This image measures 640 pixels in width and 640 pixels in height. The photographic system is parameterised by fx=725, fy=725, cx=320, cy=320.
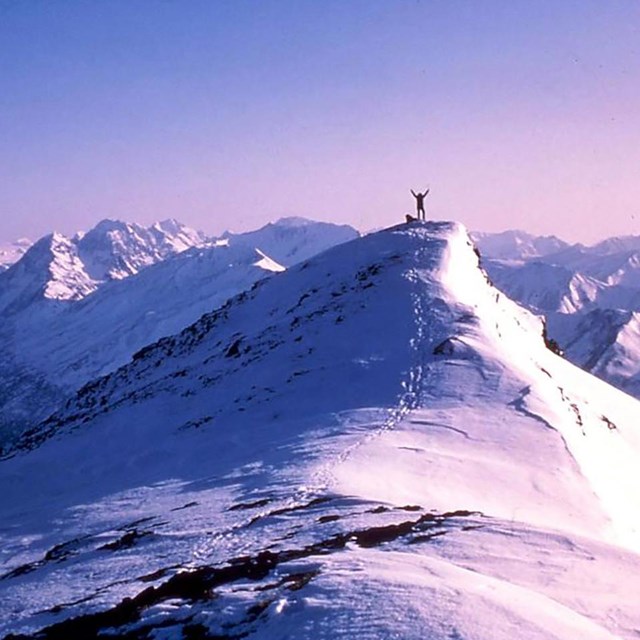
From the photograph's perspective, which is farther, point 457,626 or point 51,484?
point 51,484

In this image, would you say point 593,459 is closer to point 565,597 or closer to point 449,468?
point 449,468

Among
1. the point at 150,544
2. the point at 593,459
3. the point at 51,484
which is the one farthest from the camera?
the point at 51,484

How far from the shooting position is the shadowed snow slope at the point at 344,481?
1339 cm

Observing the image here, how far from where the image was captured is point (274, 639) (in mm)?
11664

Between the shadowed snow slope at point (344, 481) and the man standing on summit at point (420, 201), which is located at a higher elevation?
the man standing on summit at point (420, 201)

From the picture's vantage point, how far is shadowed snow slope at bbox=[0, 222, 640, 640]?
13391 millimetres

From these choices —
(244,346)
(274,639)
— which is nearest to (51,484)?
(244,346)

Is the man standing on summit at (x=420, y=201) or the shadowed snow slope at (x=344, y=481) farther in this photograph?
the man standing on summit at (x=420, y=201)

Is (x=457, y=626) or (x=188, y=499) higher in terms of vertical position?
(x=457, y=626)

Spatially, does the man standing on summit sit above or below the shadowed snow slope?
above

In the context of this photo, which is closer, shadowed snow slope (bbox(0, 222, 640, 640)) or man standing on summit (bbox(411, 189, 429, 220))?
shadowed snow slope (bbox(0, 222, 640, 640))

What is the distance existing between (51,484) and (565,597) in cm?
3046

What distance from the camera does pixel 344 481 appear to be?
22766mm

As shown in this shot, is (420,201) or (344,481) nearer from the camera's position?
(344,481)
